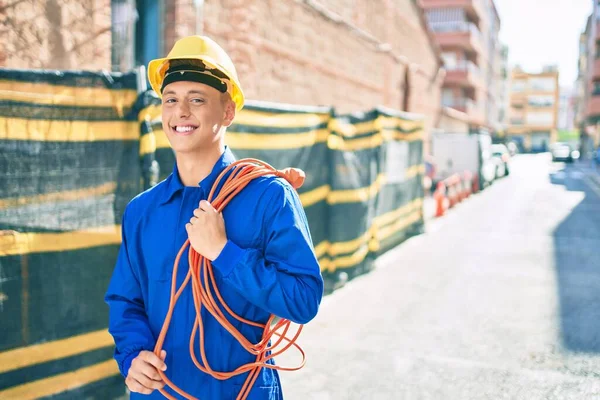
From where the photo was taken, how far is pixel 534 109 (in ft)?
361

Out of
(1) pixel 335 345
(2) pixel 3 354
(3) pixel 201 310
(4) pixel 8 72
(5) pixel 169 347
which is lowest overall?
(1) pixel 335 345

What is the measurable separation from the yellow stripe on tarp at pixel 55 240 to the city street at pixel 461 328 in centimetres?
176

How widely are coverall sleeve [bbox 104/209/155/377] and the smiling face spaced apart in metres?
0.42

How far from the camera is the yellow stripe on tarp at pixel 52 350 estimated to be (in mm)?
3600

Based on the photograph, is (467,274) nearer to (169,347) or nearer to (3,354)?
(3,354)

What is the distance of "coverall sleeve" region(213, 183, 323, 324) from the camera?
1.98 meters

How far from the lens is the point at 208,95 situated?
7.12ft

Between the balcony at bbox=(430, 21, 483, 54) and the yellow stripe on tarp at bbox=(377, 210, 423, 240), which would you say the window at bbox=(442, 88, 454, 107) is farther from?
the yellow stripe on tarp at bbox=(377, 210, 423, 240)

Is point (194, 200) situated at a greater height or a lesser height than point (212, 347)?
greater

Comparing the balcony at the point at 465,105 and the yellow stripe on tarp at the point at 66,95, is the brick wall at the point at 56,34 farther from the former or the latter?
the balcony at the point at 465,105

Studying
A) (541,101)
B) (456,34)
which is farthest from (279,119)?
(541,101)

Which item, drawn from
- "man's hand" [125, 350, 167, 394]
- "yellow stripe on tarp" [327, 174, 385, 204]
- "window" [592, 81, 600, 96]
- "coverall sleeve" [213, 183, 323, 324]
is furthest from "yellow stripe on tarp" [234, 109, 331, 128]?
"window" [592, 81, 600, 96]

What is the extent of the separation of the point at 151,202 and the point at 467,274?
7.44 m

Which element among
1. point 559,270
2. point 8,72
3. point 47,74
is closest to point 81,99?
point 47,74
